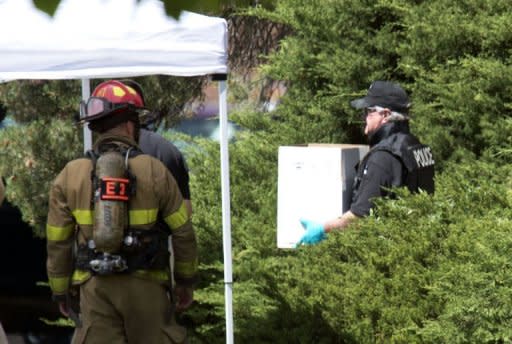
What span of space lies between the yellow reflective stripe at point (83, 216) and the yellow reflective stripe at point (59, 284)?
289 mm

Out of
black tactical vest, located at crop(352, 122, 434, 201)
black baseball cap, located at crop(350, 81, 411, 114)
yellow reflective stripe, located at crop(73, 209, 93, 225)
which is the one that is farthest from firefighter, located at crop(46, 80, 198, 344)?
black baseball cap, located at crop(350, 81, 411, 114)

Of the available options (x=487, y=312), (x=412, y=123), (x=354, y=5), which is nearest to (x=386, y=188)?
(x=487, y=312)

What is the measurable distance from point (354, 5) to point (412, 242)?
3.33 metres

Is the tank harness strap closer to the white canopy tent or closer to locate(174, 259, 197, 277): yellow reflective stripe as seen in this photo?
locate(174, 259, 197, 277): yellow reflective stripe

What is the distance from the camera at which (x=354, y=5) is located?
24.8ft

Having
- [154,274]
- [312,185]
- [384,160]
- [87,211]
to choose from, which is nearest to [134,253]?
[154,274]

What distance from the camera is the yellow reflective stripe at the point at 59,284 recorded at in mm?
4402

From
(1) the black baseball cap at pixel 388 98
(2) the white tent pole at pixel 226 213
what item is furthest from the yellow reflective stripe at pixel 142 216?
(1) the black baseball cap at pixel 388 98

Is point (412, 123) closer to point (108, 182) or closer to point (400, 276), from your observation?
point (400, 276)

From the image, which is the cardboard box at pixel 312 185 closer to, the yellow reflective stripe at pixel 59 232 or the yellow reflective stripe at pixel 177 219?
the yellow reflective stripe at pixel 177 219

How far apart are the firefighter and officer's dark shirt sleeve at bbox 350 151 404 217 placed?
0.93 metres

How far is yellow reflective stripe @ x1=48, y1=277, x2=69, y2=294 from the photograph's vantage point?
4.40 m

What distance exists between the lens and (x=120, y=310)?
14.1ft

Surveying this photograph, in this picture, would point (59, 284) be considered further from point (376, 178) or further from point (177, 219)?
point (376, 178)
